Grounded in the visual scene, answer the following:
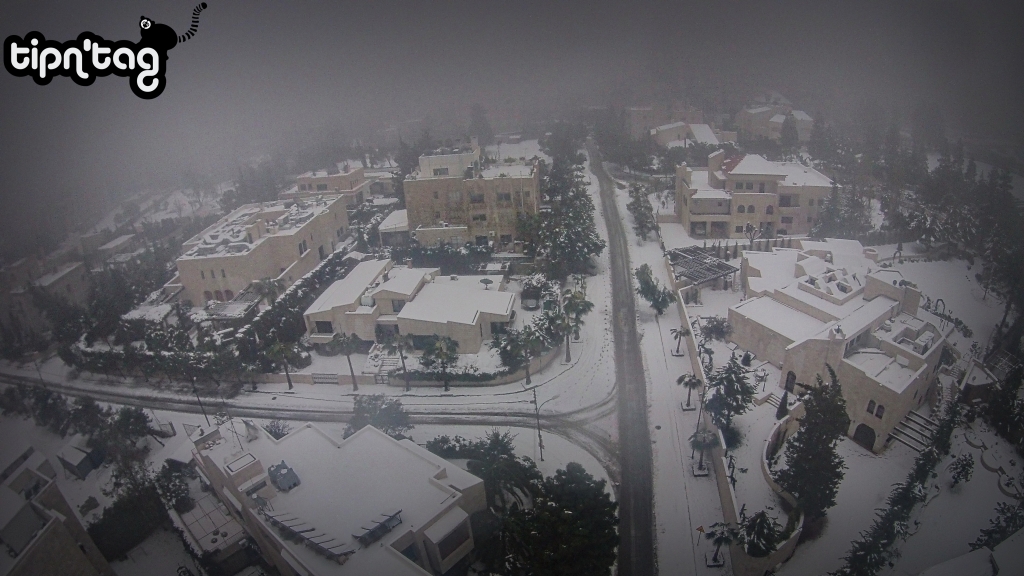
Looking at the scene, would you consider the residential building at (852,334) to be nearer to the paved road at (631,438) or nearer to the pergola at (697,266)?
the pergola at (697,266)

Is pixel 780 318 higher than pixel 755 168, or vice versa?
pixel 755 168

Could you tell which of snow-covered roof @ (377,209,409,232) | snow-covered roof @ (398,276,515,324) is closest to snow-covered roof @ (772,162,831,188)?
snow-covered roof @ (398,276,515,324)

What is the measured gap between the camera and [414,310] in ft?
89.0

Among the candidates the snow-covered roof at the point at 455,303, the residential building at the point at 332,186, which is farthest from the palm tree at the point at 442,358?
the residential building at the point at 332,186

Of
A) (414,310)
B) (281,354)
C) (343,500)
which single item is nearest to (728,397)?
(343,500)

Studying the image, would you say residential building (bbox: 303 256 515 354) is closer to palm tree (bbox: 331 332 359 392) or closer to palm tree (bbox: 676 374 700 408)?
palm tree (bbox: 331 332 359 392)

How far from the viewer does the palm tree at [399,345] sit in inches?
975

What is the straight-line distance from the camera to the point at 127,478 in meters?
17.2

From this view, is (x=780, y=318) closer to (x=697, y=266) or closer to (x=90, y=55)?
(x=697, y=266)

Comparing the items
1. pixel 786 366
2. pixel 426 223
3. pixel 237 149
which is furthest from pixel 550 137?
pixel 786 366

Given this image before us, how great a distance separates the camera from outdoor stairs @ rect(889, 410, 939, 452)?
62.6 ft

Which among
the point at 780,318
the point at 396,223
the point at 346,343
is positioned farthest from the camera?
the point at 396,223

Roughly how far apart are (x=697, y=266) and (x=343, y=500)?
2472cm

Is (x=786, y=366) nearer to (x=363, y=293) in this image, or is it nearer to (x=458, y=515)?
(x=458, y=515)
